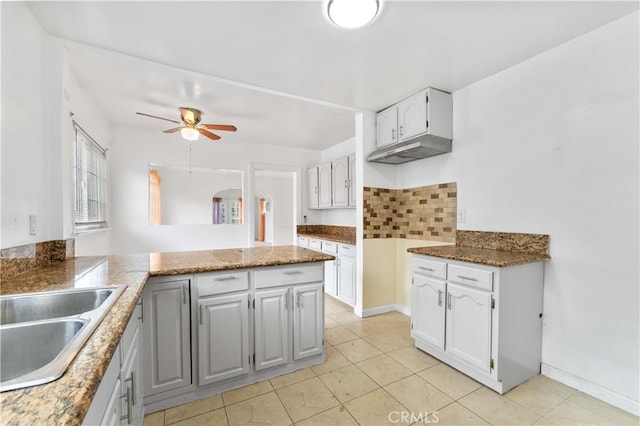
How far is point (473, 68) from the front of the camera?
2.30 meters

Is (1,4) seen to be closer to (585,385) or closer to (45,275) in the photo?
(45,275)

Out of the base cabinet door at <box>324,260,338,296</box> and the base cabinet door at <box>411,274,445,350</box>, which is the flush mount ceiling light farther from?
the base cabinet door at <box>324,260,338,296</box>

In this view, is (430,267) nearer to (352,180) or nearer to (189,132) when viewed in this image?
(352,180)

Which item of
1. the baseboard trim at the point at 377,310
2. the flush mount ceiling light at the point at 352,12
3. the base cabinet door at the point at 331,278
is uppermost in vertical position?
the flush mount ceiling light at the point at 352,12

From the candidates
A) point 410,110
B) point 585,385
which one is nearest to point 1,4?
point 410,110

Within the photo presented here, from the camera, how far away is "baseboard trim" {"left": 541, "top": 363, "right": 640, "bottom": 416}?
1.65m

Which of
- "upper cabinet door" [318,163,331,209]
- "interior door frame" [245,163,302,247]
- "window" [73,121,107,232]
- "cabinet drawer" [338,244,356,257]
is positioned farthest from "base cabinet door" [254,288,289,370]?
"interior door frame" [245,163,302,247]

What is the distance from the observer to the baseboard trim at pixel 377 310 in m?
3.19

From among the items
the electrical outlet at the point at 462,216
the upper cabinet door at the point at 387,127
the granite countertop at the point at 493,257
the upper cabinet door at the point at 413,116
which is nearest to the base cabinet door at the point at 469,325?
the granite countertop at the point at 493,257

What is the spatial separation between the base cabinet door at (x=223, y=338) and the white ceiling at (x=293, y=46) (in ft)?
5.97

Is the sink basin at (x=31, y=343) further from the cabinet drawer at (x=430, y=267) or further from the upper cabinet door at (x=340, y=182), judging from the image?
the upper cabinet door at (x=340, y=182)

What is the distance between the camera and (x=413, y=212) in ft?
10.5

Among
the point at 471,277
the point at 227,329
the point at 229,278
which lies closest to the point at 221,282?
the point at 229,278

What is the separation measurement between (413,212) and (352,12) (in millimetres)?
2189
